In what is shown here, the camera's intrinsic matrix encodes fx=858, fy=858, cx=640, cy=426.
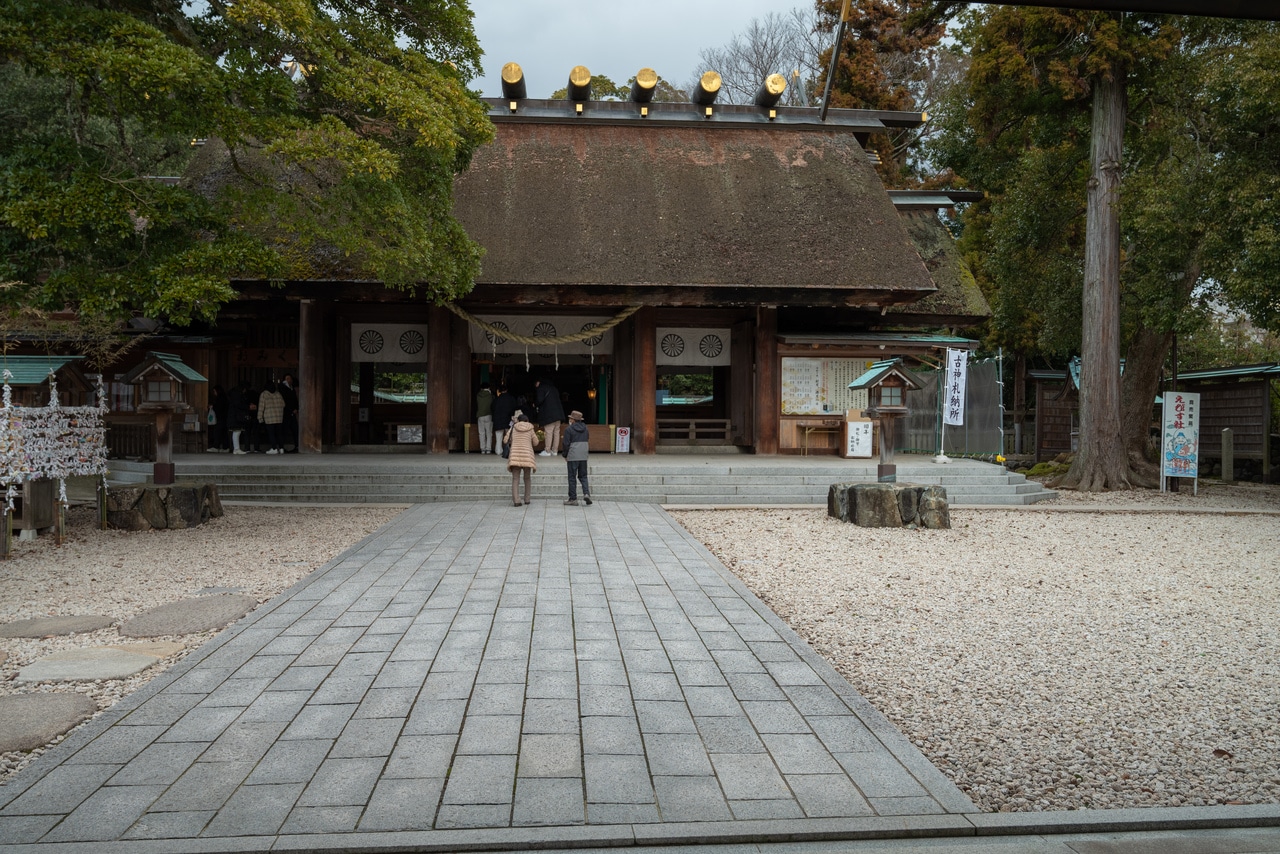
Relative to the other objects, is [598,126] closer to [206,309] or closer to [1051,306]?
[1051,306]

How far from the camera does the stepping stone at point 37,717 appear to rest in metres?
3.62

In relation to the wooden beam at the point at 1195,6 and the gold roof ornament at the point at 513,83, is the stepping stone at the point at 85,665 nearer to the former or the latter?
the wooden beam at the point at 1195,6

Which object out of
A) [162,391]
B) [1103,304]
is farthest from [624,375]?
[1103,304]

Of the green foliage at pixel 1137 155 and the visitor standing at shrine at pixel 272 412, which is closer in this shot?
the green foliage at pixel 1137 155

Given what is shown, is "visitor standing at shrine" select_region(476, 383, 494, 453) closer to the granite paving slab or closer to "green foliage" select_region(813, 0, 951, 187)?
the granite paving slab

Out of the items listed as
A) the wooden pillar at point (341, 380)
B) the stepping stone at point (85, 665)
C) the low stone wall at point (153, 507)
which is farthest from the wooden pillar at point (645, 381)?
the stepping stone at point (85, 665)

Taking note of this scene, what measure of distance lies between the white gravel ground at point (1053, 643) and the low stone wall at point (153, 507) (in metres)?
5.73

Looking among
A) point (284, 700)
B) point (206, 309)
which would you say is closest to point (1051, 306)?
point (206, 309)

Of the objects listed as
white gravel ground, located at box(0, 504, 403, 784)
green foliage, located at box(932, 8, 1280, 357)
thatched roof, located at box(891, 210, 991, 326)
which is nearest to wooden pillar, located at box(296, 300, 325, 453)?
white gravel ground, located at box(0, 504, 403, 784)

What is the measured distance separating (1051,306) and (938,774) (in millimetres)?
15397

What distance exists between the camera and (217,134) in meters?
8.34

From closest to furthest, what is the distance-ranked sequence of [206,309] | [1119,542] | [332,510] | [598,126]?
[206,309]
[1119,542]
[332,510]
[598,126]

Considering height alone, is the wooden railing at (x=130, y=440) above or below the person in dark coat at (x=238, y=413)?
below

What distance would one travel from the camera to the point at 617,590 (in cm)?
630
